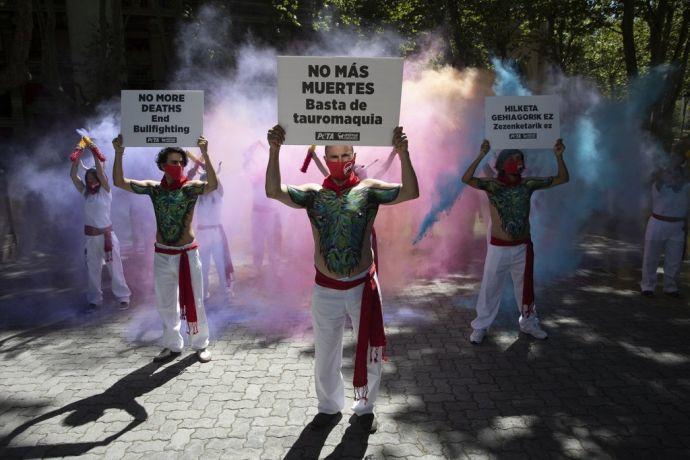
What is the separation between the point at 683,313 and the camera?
21.5ft

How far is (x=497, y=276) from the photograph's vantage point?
18.6ft

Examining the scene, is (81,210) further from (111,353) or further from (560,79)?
(560,79)

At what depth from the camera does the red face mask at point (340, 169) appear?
3.86 meters

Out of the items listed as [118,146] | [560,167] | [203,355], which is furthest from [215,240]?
[560,167]

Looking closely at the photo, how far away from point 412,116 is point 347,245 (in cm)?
749

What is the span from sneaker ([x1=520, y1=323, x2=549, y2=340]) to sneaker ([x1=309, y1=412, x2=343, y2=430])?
2.64 metres

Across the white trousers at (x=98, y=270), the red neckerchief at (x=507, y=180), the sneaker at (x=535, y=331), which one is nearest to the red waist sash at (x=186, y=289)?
the white trousers at (x=98, y=270)

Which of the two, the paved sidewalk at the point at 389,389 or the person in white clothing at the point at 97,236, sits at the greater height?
the person in white clothing at the point at 97,236

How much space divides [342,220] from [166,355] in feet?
9.16

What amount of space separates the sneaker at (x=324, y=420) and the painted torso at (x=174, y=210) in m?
2.25

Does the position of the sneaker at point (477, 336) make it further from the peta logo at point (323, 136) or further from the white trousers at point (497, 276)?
the peta logo at point (323, 136)

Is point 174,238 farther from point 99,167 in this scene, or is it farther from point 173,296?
point 99,167

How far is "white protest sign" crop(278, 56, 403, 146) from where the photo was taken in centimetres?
369

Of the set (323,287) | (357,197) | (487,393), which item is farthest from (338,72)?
(487,393)
